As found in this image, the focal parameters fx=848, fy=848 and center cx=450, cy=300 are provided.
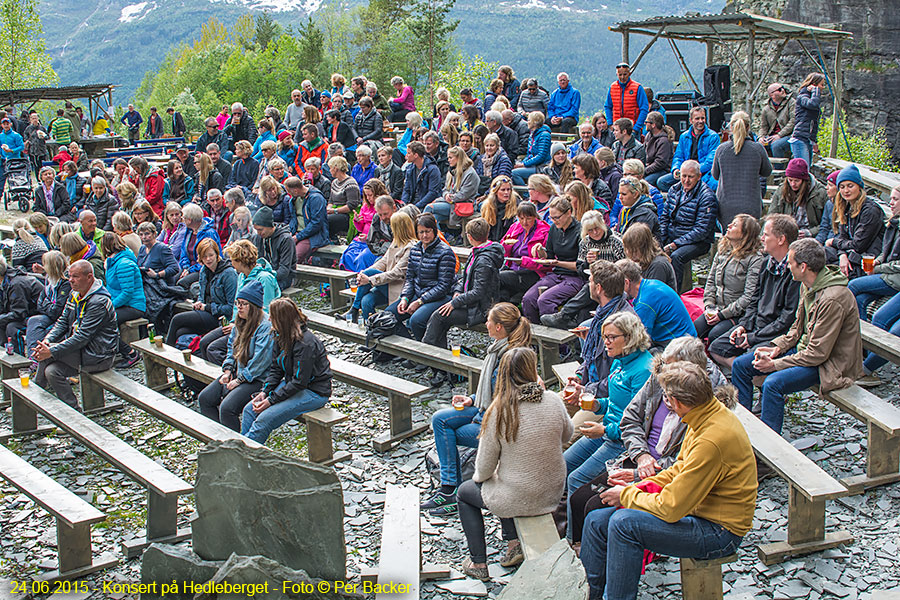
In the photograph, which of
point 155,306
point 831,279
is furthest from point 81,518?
point 831,279

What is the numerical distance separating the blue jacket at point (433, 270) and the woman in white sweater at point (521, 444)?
332 centimetres

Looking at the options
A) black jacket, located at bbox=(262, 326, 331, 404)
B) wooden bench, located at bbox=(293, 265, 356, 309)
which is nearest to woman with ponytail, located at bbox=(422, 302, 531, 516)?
black jacket, located at bbox=(262, 326, 331, 404)

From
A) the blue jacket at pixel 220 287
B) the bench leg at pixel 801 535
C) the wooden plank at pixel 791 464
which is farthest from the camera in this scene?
the blue jacket at pixel 220 287

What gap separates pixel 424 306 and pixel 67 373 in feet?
11.5

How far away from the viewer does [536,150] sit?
12.6 metres

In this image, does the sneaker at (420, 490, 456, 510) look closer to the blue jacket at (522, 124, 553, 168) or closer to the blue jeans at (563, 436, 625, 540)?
the blue jeans at (563, 436, 625, 540)

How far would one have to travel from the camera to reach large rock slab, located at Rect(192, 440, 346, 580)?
173 inches

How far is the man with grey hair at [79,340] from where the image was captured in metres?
8.01

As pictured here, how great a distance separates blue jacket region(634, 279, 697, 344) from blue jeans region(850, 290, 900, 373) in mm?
2082

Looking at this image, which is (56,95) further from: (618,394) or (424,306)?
(618,394)

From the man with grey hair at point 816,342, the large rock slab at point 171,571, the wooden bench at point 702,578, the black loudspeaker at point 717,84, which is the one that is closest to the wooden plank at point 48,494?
the large rock slab at point 171,571

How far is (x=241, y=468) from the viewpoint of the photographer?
182 inches

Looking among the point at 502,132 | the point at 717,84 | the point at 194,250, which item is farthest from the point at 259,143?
the point at 717,84

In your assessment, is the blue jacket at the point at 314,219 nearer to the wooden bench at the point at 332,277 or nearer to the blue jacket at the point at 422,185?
the wooden bench at the point at 332,277
